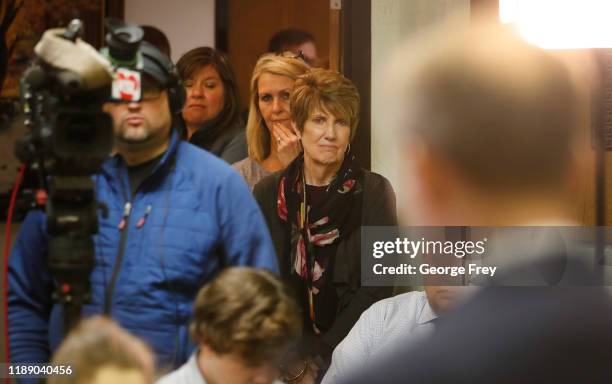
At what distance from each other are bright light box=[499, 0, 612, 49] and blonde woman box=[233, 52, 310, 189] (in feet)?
1.85

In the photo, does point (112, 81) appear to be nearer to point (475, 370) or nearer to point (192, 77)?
point (192, 77)

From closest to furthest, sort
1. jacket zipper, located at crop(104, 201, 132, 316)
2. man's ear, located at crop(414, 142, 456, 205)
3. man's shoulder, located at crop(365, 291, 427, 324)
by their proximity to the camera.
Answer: jacket zipper, located at crop(104, 201, 132, 316) → man's ear, located at crop(414, 142, 456, 205) → man's shoulder, located at crop(365, 291, 427, 324)

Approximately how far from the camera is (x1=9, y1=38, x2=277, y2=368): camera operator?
2.33m

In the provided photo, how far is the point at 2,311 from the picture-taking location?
2381 mm

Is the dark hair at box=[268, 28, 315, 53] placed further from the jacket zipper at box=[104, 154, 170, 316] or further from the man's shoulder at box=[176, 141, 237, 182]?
the jacket zipper at box=[104, 154, 170, 316]

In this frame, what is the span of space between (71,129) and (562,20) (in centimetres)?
128

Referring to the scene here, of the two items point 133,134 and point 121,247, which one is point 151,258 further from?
point 133,134

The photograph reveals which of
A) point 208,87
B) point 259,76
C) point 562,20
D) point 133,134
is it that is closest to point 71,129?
point 133,134

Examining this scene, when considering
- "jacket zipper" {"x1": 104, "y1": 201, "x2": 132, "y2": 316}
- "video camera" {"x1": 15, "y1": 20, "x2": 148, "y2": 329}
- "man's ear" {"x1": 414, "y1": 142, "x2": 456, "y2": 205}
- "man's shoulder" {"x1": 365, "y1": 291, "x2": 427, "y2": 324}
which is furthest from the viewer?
"man's shoulder" {"x1": 365, "y1": 291, "x2": 427, "y2": 324}

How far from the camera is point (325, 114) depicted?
2539 millimetres

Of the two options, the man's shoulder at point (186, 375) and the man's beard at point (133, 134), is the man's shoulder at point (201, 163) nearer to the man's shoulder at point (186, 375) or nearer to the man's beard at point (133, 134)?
the man's beard at point (133, 134)

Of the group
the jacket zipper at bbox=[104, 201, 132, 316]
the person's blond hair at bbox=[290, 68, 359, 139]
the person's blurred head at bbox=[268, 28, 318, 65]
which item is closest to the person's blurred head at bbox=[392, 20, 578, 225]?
the person's blond hair at bbox=[290, 68, 359, 139]

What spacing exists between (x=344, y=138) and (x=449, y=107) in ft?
0.92

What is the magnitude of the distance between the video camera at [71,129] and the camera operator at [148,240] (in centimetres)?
3
